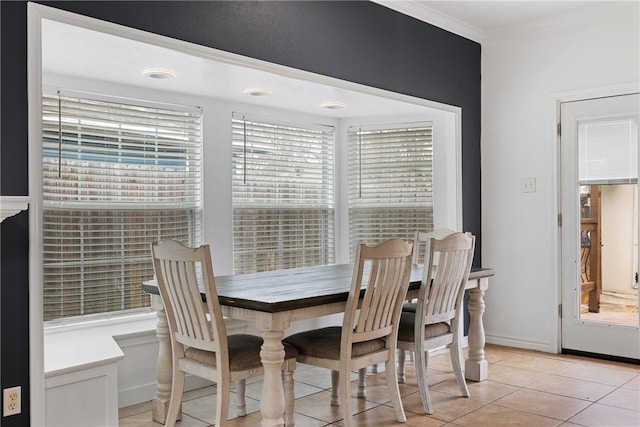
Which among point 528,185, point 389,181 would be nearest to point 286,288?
point 389,181

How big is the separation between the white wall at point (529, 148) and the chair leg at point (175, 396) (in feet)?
9.68

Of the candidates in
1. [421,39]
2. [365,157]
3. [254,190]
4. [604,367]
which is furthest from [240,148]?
[604,367]

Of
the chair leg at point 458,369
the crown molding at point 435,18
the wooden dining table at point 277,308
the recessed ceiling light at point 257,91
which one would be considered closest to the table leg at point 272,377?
the wooden dining table at point 277,308

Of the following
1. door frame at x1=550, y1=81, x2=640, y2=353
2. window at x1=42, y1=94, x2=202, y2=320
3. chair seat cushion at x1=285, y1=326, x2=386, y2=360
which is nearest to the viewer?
chair seat cushion at x1=285, y1=326, x2=386, y2=360

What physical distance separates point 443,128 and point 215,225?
6.62 feet

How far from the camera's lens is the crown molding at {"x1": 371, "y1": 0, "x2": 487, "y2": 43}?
4.23 meters

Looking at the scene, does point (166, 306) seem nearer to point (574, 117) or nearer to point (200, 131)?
point (200, 131)

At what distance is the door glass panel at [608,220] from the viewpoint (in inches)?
169

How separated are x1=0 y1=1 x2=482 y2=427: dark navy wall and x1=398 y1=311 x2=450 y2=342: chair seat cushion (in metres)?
1.53

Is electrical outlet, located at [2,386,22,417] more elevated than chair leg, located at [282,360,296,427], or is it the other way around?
electrical outlet, located at [2,386,22,417]

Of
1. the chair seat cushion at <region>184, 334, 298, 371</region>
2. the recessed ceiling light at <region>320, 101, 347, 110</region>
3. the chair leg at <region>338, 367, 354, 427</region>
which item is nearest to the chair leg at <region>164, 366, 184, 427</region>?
the chair seat cushion at <region>184, 334, 298, 371</region>

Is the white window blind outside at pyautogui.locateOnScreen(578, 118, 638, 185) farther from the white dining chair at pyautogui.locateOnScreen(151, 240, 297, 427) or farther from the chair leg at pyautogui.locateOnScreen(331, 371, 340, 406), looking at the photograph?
the white dining chair at pyautogui.locateOnScreen(151, 240, 297, 427)

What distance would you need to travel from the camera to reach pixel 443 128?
16.0 feet

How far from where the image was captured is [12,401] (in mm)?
2488
